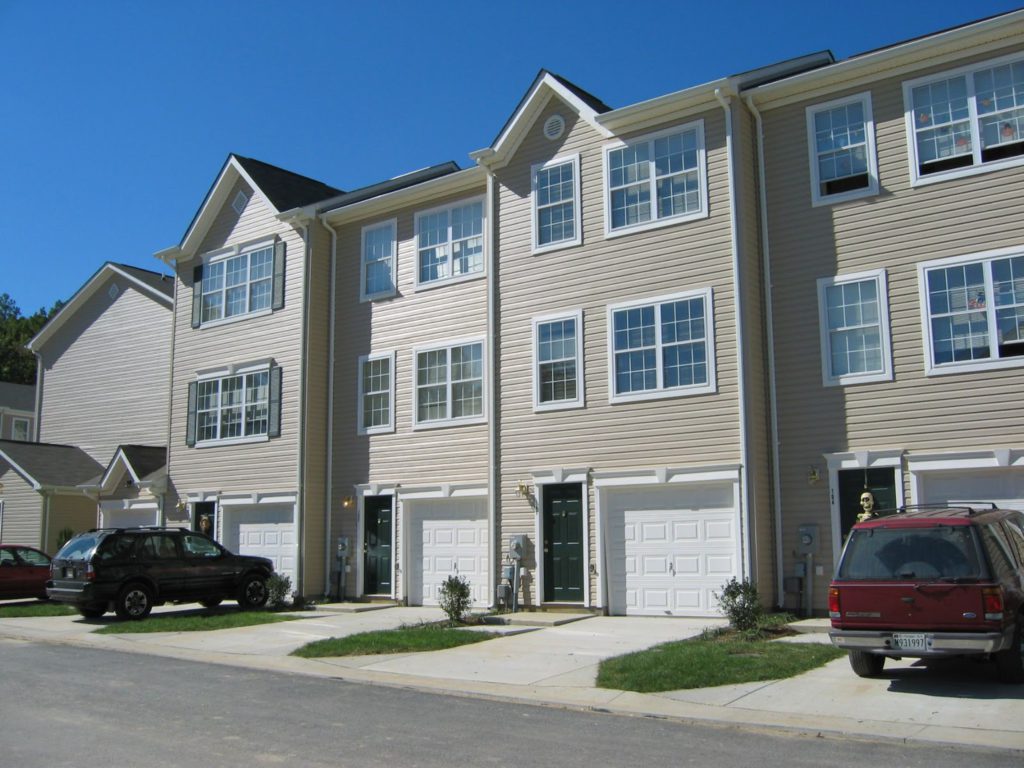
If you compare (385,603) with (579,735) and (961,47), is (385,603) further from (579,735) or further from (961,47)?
(961,47)

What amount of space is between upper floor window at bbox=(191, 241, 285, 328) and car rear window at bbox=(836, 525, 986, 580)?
1642cm

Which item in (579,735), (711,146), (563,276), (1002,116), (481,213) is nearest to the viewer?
(579,735)

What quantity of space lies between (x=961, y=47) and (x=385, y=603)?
1513 cm

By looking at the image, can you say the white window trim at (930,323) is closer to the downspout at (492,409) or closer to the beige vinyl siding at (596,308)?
the beige vinyl siding at (596,308)

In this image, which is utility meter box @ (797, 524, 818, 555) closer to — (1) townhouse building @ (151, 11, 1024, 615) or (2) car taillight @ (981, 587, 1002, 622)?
(1) townhouse building @ (151, 11, 1024, 615)

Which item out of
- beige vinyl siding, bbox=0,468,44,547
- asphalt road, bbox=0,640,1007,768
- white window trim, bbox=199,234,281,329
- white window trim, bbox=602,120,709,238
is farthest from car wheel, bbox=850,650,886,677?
beige vinyl siding, bbox=0,468,44,547

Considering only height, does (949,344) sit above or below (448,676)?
above

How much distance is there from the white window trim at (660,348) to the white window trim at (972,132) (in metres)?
3.82

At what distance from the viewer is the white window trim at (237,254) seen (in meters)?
24.0

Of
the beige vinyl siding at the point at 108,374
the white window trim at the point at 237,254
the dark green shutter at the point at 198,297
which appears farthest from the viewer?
the beige vinyl siding at the point at 108,374

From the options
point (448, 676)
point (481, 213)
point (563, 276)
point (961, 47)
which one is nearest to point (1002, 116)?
point (961, 47)

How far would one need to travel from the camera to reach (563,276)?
18906 mm

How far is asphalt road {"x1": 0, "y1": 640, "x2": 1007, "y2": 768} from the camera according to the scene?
24.9 ft

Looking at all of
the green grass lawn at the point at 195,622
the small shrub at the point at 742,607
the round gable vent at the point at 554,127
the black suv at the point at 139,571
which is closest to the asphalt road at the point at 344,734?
the small shrub at the point at 742,607
